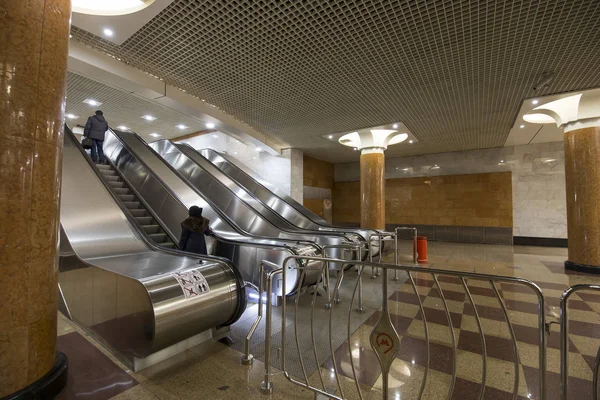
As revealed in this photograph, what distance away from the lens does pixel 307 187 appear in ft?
44.4

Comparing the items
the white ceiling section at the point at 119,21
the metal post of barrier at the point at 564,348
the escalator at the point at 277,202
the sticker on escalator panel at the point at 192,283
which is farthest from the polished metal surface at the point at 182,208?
the metal post of barrier at the point at 564,348

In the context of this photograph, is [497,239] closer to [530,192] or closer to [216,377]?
[530,192]

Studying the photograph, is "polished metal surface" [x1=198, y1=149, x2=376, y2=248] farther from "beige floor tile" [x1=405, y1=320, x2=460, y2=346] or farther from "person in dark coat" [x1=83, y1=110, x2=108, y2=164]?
"beige floor tile" [x1=405, y1=320, x2=460, y2=346]

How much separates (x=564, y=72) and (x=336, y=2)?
14.8 ft

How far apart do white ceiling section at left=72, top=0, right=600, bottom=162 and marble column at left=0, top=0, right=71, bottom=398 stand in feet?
7.06

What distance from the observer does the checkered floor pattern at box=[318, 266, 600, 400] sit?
230 centimetres

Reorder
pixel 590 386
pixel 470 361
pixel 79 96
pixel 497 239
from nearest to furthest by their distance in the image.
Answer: pixel 590 386
pixel 470 361
pixel 79 96
pixel 497 239

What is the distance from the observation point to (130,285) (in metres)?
2.56

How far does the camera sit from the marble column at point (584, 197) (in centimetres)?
644

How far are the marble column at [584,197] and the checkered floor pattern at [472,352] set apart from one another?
274 cm

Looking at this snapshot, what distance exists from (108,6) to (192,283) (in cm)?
387

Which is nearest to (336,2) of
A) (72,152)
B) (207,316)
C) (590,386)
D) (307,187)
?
(207,316)

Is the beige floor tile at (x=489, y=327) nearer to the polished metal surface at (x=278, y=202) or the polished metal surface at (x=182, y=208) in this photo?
the polished metal surface at (x=182, y=208)

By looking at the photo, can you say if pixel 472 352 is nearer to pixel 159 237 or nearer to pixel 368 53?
pixel 368 53
